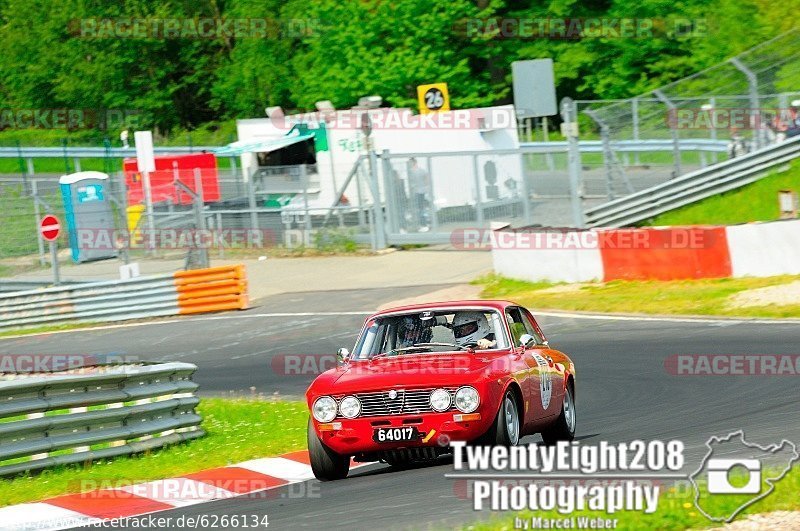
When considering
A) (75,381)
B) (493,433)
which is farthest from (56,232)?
(493,433)

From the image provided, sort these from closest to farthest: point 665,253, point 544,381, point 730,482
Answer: point 730,482 < point 544,381 < point 665,253

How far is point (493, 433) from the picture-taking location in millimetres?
9953

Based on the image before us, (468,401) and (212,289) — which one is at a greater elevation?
(468,401)

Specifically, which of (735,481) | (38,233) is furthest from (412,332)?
(38,233)

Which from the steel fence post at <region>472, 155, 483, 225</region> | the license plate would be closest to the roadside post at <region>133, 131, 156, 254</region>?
the steel fence post at <region>472, 155, 483, 225</region>

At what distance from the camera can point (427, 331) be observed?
11.2 m

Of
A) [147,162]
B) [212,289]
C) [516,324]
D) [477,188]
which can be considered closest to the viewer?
[516,324]

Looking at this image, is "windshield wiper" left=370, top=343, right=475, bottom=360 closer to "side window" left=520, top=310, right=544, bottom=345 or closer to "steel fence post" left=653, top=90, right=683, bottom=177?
"side window" left=520, top=310, right=544, bottom=345

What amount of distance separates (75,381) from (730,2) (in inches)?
1446

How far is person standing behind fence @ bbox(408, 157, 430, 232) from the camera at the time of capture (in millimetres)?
30812

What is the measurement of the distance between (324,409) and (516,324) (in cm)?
216

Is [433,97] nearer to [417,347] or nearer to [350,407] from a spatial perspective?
[417,347]

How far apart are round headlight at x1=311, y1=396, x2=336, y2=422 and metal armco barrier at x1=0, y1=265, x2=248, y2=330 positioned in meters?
16.9

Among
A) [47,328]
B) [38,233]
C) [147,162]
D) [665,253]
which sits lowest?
[47,328]
